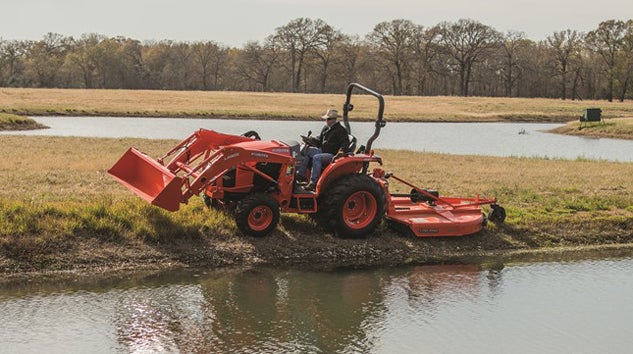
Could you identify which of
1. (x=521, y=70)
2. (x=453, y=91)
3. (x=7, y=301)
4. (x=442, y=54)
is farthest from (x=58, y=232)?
(x=453, y=91)

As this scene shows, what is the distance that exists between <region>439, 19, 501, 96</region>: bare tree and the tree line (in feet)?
0.45

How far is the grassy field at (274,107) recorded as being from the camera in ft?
193

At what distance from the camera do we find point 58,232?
444 inches

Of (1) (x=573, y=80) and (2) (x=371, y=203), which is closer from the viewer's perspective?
(2) (x=371, y=203)

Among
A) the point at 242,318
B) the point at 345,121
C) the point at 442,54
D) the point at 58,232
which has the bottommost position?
the point at 242,318

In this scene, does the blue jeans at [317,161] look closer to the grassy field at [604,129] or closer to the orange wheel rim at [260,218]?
the orange wheel rim at [260,218]

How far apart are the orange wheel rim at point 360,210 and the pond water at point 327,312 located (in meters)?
1.14

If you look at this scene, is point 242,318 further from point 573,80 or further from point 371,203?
point 573,80

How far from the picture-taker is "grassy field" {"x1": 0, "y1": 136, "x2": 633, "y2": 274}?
11.2 meters

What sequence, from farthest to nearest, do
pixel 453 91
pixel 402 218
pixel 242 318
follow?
pixel 453 91, pixel 402 218, pixel 242 318

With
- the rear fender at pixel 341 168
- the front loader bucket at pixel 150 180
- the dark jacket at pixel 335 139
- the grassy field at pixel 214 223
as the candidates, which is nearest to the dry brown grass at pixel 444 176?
the grassy field at pixel 214 223

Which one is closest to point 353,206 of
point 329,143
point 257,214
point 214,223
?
point 329,143

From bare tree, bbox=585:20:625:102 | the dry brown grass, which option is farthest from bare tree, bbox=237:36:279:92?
the dry brown grass

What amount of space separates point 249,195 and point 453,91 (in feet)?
363
